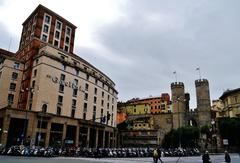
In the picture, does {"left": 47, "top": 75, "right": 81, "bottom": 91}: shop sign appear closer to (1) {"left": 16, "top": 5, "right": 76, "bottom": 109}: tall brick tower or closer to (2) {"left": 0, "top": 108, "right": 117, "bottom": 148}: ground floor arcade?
→ (1) {"left": 16, "top": 5, "right": 76, "bottom": 109}: tall brick tower

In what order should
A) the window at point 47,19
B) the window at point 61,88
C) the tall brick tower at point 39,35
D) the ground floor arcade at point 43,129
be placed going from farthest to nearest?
the window at point 47,19
the tall brick tower at point 39,35
the window at point 61,88
the ground floor arcade at point 43,129

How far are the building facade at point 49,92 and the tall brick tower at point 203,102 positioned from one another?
141 feet

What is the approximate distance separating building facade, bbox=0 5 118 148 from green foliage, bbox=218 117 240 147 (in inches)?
1132

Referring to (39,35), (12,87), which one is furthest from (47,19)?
(12,87)

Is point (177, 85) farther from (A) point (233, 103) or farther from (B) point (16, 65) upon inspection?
(B) point (16, 65)

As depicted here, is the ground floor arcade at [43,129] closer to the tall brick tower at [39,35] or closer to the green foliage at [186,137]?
the tall brick tower at [39,35]

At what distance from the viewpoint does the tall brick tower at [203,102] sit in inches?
3644

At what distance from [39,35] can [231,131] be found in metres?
52.2

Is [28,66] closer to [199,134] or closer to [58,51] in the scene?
[58,51]

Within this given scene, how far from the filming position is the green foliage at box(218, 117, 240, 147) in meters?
61.0

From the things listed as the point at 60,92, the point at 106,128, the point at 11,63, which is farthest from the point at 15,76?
the point at 106,128

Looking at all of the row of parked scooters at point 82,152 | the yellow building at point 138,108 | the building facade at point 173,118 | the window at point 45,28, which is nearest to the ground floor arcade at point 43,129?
the row of parked scooters at point 82,152

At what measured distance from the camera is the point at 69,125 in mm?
51219

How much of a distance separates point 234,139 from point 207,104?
33.4 m
